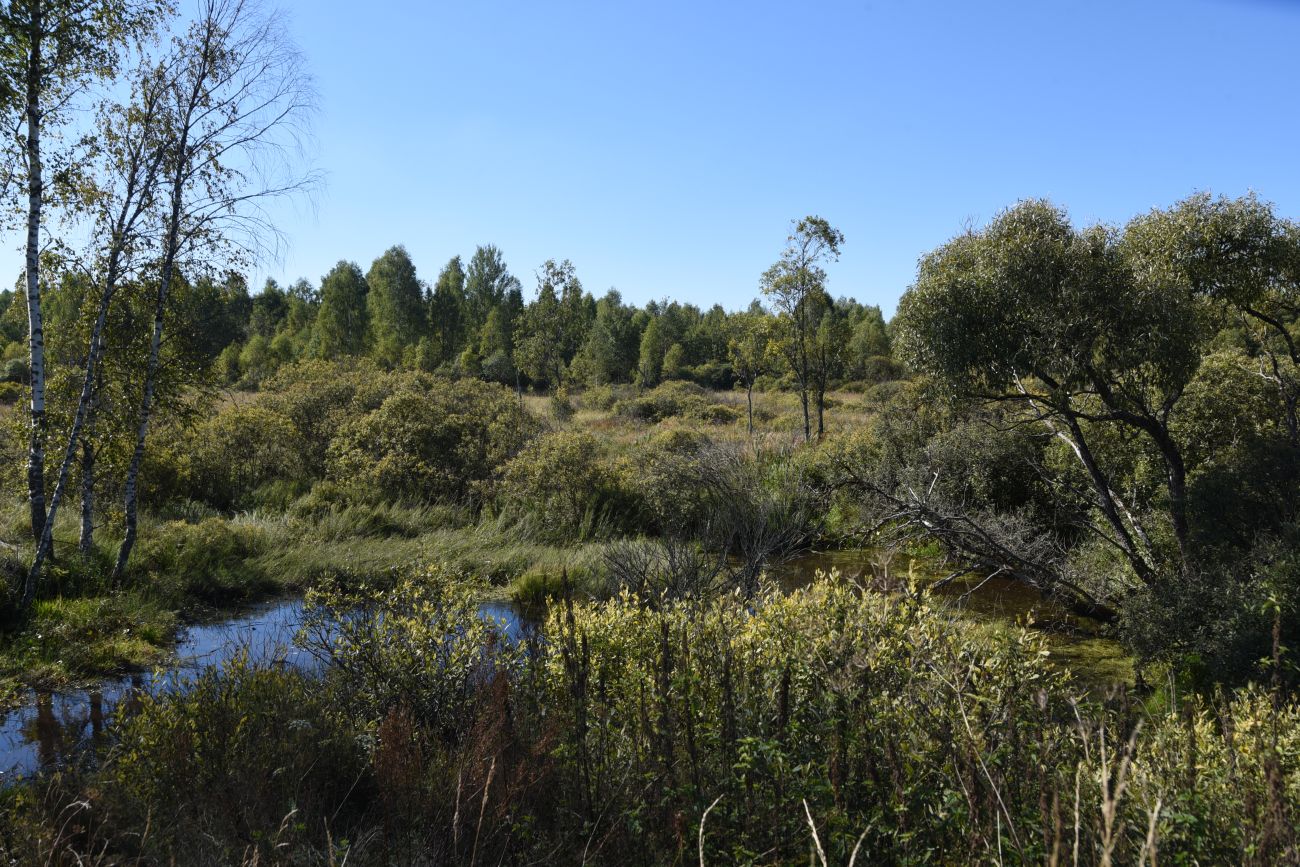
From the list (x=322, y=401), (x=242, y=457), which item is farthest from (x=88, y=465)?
(x=322, y=401)

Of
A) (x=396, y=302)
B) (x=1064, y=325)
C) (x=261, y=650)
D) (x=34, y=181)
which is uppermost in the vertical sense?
(x=396, y=302)

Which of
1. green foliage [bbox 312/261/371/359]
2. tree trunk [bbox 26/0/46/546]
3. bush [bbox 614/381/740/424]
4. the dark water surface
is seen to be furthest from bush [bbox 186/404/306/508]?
green foliage [bbox 312/261/371/359]

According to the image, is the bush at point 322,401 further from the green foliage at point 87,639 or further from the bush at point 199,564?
the green foliage at point 87,639

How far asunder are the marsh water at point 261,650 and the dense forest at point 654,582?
0.37ft

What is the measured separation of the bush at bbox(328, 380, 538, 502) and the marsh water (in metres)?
5.24

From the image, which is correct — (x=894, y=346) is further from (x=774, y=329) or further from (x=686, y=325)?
(x=686, y=325)

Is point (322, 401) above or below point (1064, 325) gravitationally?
above

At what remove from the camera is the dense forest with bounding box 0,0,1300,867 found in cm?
321

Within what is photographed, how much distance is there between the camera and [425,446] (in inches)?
670

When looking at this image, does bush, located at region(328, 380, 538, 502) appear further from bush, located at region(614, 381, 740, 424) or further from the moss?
bush, located at region(614, 381, 740, 424)

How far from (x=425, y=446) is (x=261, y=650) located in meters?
9.16

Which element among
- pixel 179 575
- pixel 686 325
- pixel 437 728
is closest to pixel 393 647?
pixel 437 728

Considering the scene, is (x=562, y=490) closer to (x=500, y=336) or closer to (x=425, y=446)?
(x=425, y=446)

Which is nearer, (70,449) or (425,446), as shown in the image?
(70,449)
